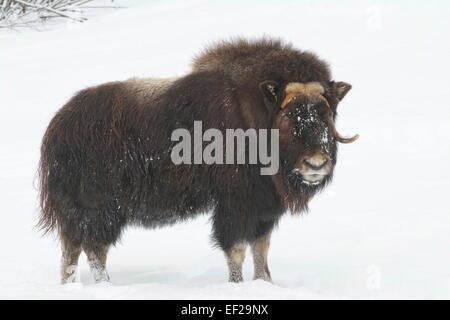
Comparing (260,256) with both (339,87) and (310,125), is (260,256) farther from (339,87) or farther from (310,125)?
(339,87)

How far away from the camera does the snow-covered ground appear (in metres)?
4.07

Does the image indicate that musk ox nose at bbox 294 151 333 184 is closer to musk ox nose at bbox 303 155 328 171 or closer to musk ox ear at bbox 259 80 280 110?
musk ox nose at bbox 303 155 328 171

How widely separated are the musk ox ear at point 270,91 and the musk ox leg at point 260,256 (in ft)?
2.64

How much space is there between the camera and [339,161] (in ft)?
22.0

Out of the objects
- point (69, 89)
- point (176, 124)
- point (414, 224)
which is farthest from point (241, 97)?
point (69, 89)

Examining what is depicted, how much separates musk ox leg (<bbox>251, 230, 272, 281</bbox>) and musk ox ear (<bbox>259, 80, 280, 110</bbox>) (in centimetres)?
80

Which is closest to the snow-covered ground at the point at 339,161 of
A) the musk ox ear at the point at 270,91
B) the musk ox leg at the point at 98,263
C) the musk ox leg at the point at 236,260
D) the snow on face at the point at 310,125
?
the musk ox leg at the point at 98,263

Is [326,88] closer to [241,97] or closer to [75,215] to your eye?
[241,97]

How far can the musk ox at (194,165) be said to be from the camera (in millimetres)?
3754

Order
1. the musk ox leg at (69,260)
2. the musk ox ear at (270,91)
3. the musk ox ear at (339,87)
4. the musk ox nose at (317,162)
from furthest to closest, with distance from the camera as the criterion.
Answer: the musk ox leg at (69,260) < the musk ox ear at (339,87) < the musk ox ear at (270,91) < the musk ox nose at (317,162)

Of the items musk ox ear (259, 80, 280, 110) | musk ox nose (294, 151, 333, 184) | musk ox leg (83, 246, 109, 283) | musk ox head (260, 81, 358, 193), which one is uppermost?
musk ox ear (259, 80, 280, 110)

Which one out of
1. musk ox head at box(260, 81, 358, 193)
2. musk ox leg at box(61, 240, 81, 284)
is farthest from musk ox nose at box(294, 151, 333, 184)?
musk ox leg at box(61, 240, 81, 284)

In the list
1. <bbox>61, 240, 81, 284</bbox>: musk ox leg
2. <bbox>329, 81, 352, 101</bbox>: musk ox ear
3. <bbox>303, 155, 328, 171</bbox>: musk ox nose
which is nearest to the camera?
<bbox>303, 155, 328, 171</bbox>: musk ox nose

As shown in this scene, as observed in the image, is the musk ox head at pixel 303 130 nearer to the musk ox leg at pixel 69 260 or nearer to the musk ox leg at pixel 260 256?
the musk ox leg at pixel 260 256
